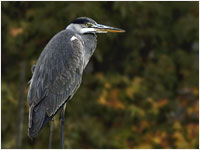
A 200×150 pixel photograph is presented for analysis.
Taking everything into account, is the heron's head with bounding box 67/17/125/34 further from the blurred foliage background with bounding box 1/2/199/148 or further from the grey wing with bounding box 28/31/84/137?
the blurred foliage background with bounding box 1/2/199/148

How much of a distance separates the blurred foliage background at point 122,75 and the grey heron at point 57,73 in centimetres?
172

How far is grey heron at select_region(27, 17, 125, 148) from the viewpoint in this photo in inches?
82.4

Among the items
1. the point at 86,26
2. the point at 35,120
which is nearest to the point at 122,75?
the point at 86,26

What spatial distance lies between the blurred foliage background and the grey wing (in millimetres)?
1764

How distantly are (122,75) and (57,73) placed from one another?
2497 millimetres

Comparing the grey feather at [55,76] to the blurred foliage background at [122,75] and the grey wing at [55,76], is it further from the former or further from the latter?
the blurred foliage background at [122,75]

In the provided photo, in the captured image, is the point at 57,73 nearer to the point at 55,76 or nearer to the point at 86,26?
the point at 55,76

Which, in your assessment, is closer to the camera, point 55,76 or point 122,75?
point 55,76

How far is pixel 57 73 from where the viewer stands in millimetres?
2145

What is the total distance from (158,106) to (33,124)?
2.68 metres

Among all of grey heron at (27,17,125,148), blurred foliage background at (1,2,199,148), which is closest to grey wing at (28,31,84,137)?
grey heron at (27,17,125,148)

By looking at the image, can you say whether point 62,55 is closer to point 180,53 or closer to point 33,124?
point 33,124

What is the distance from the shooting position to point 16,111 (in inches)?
162

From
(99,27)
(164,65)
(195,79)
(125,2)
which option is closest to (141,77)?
(164,65)
